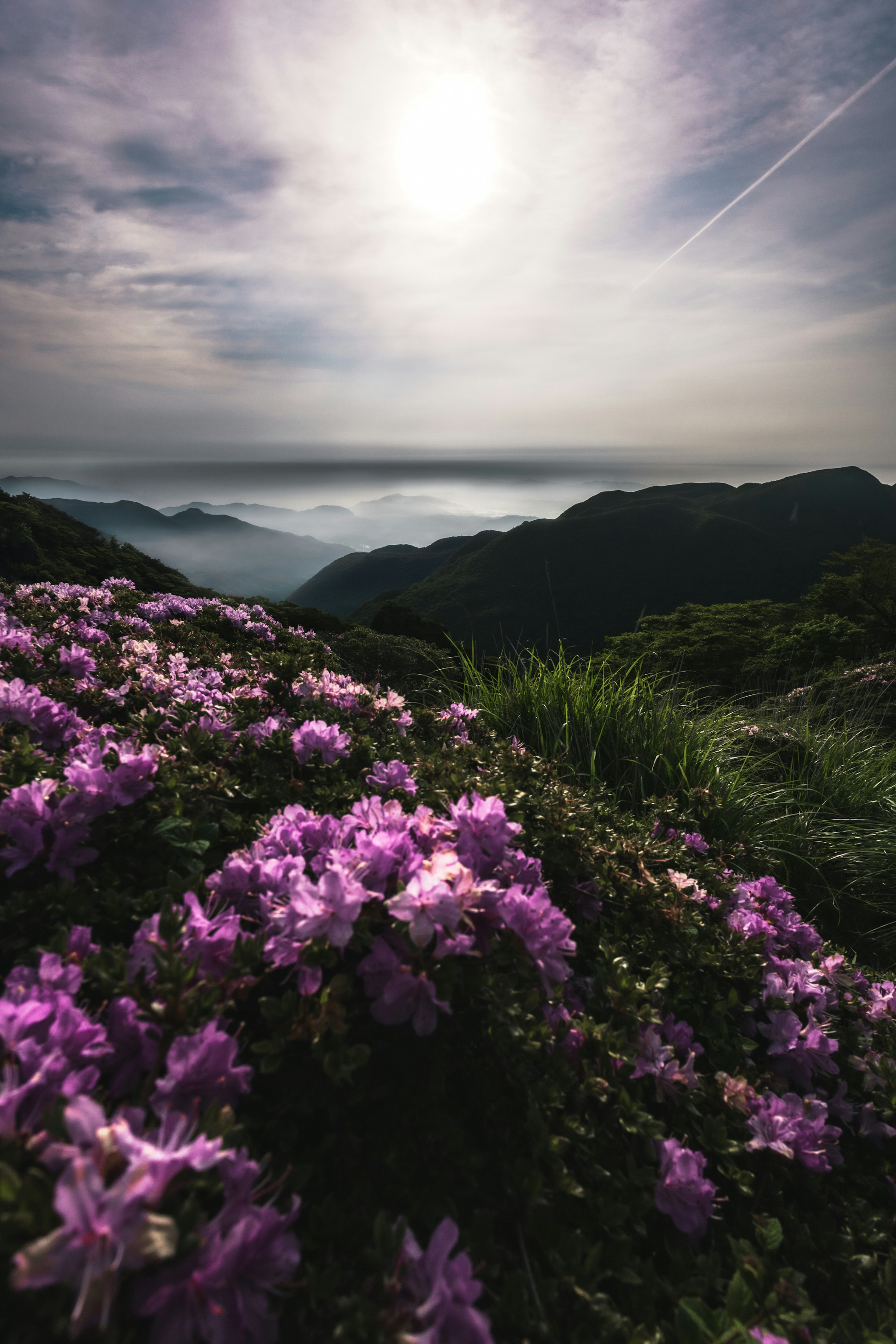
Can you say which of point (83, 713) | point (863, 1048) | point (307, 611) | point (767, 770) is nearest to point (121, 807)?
point (83, 713)

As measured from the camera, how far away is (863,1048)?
7.06ft

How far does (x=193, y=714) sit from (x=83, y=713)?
0.64 metres

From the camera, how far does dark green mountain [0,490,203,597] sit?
944cm

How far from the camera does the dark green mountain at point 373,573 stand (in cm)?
15300

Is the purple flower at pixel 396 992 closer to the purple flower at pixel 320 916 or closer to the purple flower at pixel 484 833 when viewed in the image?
the purple flower at pixel 320 916

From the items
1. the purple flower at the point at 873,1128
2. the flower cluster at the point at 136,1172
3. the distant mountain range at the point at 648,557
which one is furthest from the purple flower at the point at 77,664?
the distant mountain range at the point at 648,557

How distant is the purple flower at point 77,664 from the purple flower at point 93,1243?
2901 mm

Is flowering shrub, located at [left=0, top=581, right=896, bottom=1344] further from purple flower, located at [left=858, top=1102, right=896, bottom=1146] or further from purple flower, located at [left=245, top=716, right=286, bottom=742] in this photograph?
purple flower, located at [left=245, top=716, right=286, bottom=742]

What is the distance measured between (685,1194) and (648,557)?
341 ft

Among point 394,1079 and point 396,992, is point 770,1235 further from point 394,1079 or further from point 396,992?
point 396,992

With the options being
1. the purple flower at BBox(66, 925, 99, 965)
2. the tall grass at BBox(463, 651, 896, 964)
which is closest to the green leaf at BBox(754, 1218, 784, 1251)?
the purple flower at BBox(66, 925, 99, 965)

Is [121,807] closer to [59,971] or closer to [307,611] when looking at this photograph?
[59,971]

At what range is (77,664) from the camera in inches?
127

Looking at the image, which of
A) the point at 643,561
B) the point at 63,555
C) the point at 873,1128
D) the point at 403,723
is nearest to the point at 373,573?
the point at 643,561
